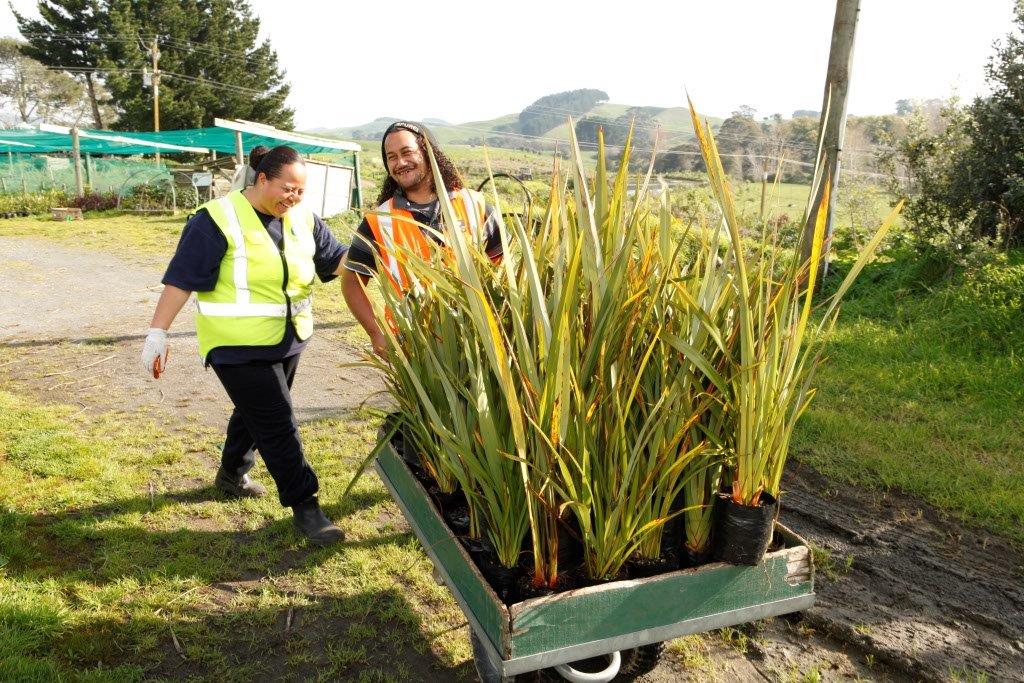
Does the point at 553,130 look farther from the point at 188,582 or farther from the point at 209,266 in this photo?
the point at 188,582

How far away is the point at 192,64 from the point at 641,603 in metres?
44.9

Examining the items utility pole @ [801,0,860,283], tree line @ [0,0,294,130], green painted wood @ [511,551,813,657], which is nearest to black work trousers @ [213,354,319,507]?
green painted wood @ [511,551,813,657]

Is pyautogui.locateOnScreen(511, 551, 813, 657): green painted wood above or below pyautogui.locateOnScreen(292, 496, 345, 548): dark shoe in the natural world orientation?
above

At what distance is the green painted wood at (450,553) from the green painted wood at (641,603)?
0.06 m

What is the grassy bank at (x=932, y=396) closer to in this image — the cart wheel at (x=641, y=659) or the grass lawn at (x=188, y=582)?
the cart wheel at (x=641, y=659)

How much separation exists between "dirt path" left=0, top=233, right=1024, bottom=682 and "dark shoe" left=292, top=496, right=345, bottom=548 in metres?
0.84

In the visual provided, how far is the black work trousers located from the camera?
10.4ft

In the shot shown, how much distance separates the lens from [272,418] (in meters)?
3.19

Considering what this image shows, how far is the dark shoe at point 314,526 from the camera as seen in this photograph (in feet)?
11.0

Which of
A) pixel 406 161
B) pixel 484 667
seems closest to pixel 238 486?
pixel 406 161

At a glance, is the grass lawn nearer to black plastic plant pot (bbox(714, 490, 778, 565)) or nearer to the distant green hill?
black plastic plant pot (bbox(714, 490, 778, 565))

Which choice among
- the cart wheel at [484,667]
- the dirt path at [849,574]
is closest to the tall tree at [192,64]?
the dirt path at [849,574]

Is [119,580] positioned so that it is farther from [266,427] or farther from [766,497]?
[766,497]

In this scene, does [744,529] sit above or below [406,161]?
below
